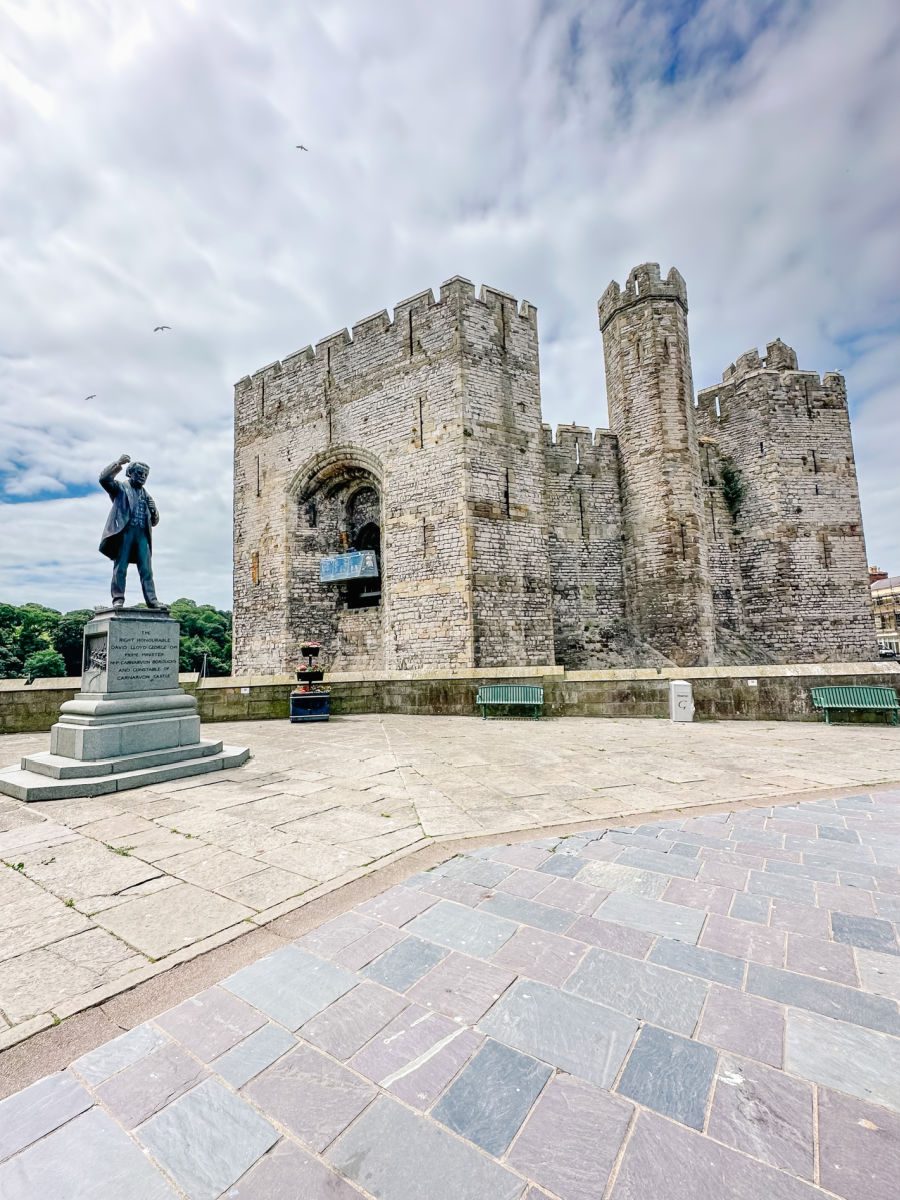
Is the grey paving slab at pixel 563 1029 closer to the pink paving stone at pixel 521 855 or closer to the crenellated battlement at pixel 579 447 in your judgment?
the pink paving stone at pixel 521 855

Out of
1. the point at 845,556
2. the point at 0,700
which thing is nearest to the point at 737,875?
the point at 0,700

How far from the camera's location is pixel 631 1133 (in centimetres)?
121

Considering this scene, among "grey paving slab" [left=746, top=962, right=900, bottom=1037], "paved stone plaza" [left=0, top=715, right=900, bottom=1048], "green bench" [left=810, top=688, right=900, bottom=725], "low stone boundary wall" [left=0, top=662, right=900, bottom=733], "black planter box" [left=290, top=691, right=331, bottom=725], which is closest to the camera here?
"grey paving slab" [left=746, top=962, right=900, bottom=1037]

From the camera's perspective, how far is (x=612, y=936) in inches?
80.9

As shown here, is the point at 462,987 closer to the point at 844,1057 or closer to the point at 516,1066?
the point at 516,1066

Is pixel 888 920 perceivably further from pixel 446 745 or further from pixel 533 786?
pixel 446 745

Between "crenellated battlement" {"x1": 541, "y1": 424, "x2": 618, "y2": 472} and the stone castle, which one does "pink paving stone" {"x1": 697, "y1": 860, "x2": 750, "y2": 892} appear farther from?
"crenellated battlement" {"x1": 541, "y1": 424, "x2": 618, "y2": 472}

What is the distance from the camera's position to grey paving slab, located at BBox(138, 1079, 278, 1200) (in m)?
1.14

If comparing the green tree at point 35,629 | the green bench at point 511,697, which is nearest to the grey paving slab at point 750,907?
the green bench at point 511,697

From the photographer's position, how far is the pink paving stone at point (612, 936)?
1970 millimetres

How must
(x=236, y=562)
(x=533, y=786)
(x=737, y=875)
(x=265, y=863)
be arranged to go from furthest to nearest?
(x=236, y=562)
(x=533, y=786)
(x=265, y=863)
(x=737, y=875)

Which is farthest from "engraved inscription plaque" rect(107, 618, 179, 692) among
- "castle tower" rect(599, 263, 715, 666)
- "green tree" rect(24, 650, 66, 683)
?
"green tree" rect(24, 650, 66, 683)

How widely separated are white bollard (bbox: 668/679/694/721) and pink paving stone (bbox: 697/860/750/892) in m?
5.74

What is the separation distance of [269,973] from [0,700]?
833 cm
